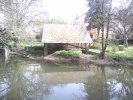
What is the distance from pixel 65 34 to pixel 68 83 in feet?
50.0

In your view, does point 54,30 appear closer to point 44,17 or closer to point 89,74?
point 44,17

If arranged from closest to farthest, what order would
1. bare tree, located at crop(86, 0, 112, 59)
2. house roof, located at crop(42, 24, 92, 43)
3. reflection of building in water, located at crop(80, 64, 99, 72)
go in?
reflection of building in water, located at crop(80, 64, 99, 72)
bare tree, located at crop(86, 0, 112, 59)
house roof, located at crop(42, 24, 92, 43)

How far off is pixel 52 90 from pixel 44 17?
22611mm

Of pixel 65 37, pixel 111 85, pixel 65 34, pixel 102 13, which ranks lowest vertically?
pixel 111 85

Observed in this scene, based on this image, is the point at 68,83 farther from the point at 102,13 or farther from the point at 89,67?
the point at 102,13

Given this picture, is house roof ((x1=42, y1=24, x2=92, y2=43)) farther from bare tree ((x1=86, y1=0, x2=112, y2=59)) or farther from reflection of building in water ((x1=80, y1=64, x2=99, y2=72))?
reflection of building in water ((x1=80, y1=64, x2=99, y2=72))

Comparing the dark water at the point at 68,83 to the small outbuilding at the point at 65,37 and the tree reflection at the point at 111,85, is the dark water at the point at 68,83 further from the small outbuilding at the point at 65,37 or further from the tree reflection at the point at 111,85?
the small outbuilding at the point at 65,37

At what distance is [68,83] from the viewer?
15609 millimetres

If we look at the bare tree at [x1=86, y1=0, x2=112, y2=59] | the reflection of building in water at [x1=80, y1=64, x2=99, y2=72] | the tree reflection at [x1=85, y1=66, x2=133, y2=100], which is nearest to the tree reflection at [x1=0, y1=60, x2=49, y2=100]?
the tree reflection at [x1=85, y1=66, x2=133, y2=100]

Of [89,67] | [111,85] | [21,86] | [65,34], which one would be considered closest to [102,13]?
[65,34]

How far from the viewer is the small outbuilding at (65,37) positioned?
1126 inches

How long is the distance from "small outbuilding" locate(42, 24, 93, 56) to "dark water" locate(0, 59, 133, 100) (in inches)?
270

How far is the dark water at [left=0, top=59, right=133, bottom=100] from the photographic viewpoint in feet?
40.6

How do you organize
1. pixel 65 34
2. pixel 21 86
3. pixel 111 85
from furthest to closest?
pixel 65 34 < pixel 111 85 < pixel 21 86
